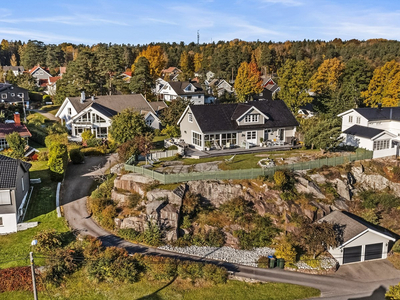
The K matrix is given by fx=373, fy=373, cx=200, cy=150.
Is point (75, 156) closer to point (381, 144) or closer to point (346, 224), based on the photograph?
point (346, 224)

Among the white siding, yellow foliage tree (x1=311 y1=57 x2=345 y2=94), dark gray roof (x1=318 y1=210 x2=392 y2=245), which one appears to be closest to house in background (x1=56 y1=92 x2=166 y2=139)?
the white siding

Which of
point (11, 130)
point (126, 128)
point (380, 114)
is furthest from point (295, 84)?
point (11, 130)

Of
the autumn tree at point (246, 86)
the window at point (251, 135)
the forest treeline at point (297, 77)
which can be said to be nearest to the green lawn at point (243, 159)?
the window at point (251, 135)

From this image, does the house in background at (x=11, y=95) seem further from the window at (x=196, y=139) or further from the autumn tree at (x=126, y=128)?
the window at (x=196, y=139)

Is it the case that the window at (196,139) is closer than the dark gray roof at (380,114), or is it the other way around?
the window at (196,139)

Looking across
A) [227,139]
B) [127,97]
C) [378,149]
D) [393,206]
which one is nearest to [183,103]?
[127,97]

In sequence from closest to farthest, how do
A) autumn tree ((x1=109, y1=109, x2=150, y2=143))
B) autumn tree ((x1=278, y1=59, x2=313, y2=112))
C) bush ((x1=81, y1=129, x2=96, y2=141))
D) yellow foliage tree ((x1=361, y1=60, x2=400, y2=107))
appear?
autumn tree ((x1=109, y1=109, x2=150, y2=143))
bush ((x1=81, y1=129, x2=96, y2=141))
autumn tree ((x1=278, y1=59, x2=313, y2=112))
yellow foliage tree ((x1=361, y1=60, x2=400, y2=107))

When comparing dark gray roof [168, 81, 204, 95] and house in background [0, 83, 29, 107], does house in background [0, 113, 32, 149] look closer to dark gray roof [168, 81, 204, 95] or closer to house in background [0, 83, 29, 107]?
house in background [0, 83, 29, 107]
